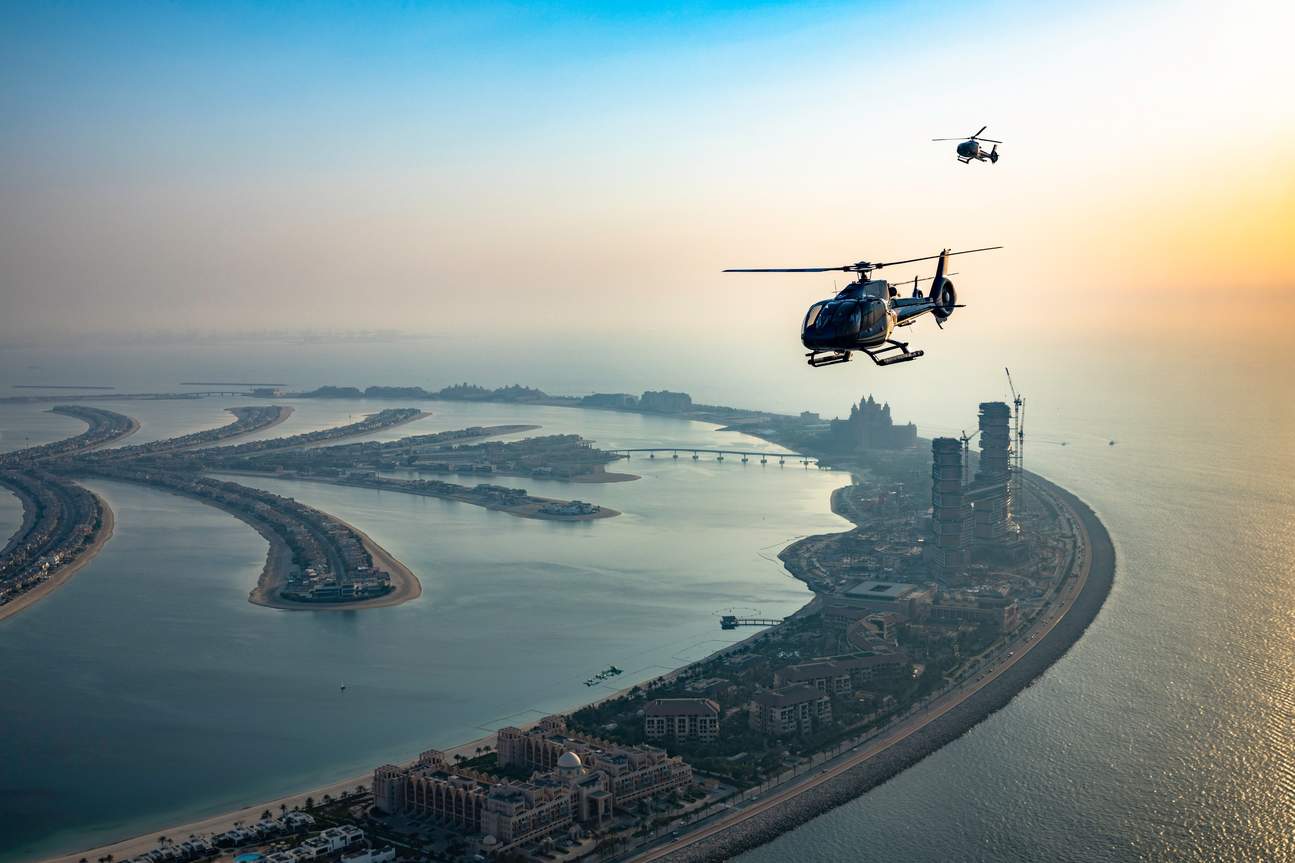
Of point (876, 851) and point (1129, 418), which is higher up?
point (1129, 418)

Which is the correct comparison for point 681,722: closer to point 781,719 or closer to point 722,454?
point 781,719

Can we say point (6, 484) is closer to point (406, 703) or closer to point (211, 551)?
point (211, 551)

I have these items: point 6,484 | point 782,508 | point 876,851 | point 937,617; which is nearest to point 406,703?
point 876,851

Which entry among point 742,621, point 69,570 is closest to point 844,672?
point 742,621

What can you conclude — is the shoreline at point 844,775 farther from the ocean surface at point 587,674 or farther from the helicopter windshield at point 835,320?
the helicopter windshield at point 835,320

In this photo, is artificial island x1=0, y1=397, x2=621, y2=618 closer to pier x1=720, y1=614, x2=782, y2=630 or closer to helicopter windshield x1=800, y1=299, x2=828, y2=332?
pier x1=720, y1=614, x2=782, y2=630

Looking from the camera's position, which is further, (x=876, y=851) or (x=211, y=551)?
(x=211, y=551)

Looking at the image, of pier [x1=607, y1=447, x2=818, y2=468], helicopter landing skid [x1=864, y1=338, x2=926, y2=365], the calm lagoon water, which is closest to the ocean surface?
the calm lagoon water
